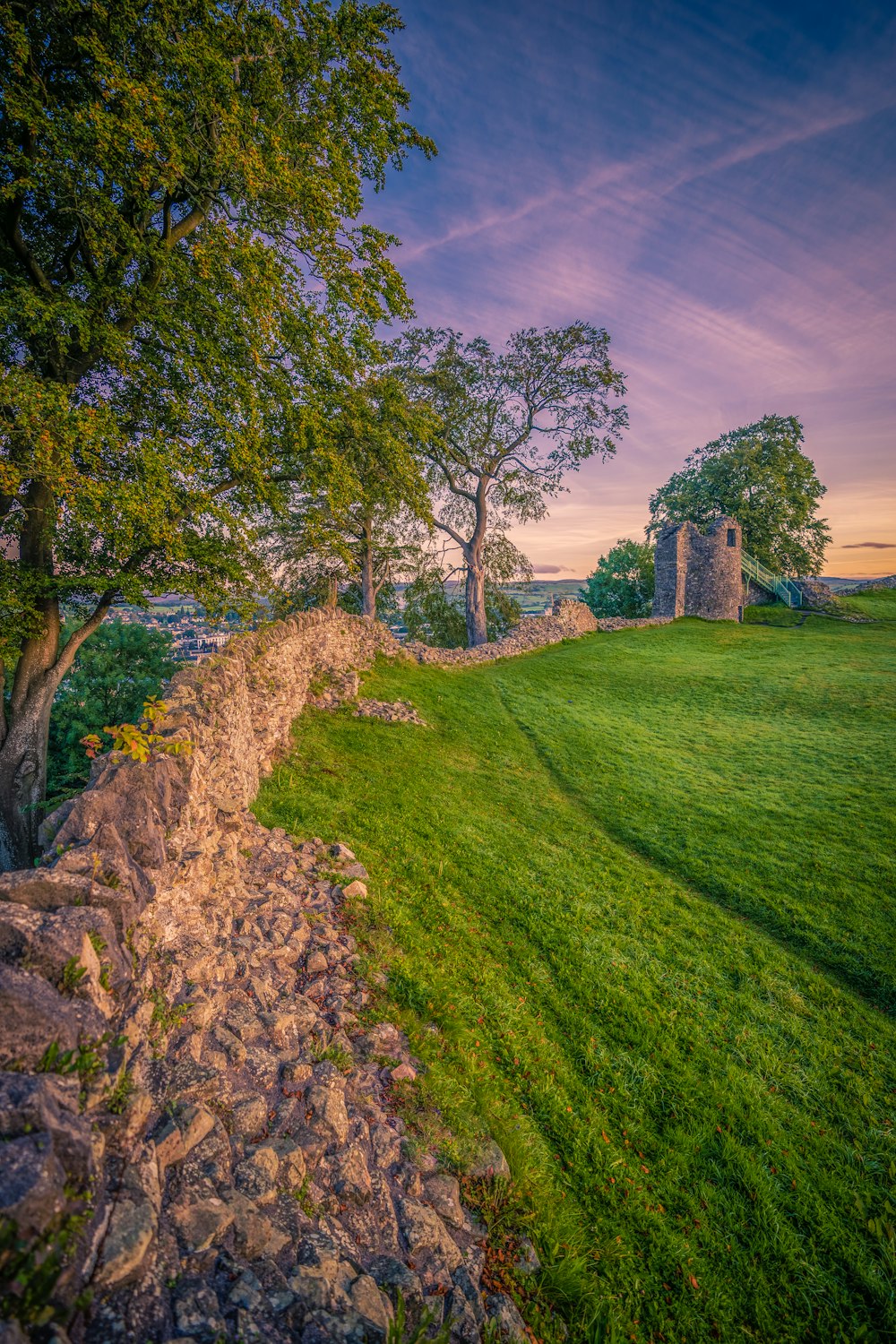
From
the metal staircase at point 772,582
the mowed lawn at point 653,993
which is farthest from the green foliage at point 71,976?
the metal staircase at point 772,582

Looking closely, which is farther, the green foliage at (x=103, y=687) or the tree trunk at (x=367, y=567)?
the tree trunk at (x=367, y=567)

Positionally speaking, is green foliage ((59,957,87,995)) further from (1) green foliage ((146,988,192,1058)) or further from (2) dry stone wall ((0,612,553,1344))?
(1) green foliage ((146,988,192,1058))

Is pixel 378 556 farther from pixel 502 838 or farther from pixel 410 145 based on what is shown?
pixel 502 838

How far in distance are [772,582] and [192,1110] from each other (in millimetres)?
50400

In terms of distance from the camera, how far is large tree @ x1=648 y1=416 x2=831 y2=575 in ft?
144

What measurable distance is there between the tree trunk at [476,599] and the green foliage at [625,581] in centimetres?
2228

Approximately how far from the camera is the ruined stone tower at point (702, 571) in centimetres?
Answer: 4009

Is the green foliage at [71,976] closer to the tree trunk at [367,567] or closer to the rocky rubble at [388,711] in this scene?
the rocky rubble at [388,711]

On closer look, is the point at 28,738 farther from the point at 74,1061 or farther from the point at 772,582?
the point at 772,582

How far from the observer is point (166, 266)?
9.79 meters

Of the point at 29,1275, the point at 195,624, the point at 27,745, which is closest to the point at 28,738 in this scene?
the point at 27,745

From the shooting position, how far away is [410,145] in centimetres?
1316

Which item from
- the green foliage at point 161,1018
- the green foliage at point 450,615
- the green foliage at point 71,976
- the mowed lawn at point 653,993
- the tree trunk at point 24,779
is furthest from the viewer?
the green foliage at point 450,615

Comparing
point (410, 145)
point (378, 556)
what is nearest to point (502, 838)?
point (410, 145)
